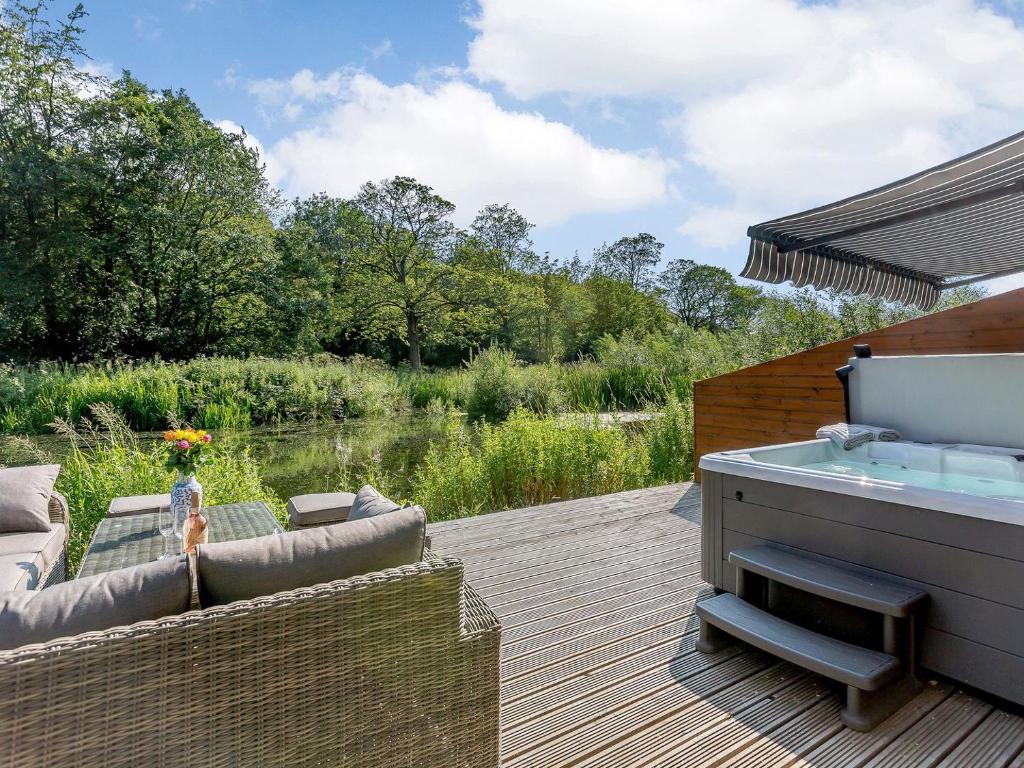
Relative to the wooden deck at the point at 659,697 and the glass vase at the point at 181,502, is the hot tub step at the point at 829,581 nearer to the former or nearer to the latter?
the wooden deck at the point at 659,697

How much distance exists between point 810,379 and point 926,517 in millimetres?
2512

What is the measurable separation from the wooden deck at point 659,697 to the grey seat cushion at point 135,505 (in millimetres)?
1683

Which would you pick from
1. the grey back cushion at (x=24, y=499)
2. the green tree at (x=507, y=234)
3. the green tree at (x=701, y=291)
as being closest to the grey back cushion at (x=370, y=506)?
the grey back cushion at (x=24, y=499)

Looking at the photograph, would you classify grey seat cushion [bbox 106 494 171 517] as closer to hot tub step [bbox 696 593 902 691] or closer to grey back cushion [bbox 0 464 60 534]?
grey back cushion [bbox 0 464 60 534]

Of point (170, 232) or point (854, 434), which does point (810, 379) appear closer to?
point (854, 434)

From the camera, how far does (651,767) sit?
5.15 feet

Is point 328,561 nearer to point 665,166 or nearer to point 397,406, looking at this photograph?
point 665,166

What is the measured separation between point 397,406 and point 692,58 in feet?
34.5

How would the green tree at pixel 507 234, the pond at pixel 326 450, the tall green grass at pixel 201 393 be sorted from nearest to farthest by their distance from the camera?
the pond at pixel 326 450 → the tall green grass at pixel 201 393 → the green tree at pixel 507 234

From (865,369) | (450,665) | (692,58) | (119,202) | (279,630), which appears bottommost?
(450,665)

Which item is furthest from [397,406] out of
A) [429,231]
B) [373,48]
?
[373,48]

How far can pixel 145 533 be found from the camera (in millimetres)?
2648

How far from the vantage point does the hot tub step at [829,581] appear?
5.88 ft

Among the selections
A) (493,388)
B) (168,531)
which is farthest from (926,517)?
(493,388)
